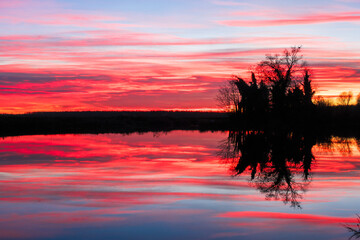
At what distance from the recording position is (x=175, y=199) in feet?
46.0

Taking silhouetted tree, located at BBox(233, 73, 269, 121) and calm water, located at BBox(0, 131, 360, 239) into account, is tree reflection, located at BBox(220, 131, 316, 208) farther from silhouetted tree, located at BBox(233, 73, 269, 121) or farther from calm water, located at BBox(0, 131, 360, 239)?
silhouetted tree, located at BBox(233, 73, 269, 121)

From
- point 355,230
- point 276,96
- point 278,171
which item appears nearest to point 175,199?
point 355,230

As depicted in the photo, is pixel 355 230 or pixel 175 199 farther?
pixel 175 199

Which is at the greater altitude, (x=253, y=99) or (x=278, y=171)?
(x=253, y=99)

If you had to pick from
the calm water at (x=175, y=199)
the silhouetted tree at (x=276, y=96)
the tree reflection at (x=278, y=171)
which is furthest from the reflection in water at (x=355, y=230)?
the silhouetted tree at (x=276, y=96)

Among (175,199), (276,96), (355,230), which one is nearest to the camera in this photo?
(355,230)

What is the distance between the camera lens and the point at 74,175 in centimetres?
→ 1936

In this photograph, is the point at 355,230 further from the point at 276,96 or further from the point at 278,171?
the point at 276,96

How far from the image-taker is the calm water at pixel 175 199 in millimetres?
10352

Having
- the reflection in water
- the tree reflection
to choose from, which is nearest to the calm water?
the tree reflection

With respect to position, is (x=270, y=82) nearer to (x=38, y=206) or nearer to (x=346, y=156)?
(x=346, y=156)

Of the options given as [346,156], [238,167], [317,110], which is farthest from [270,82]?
[238,167]

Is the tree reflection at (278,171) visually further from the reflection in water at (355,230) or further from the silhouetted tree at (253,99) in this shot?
the silhouetted tree at (253,99)

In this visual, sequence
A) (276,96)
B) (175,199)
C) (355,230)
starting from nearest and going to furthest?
(355,230)
(175,199)
(276,96)
